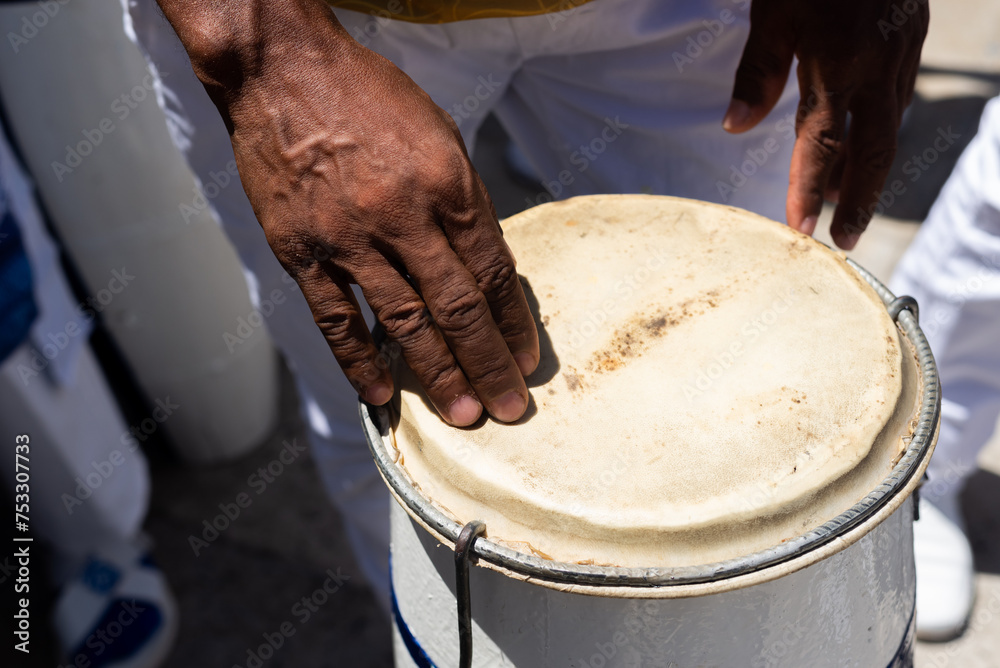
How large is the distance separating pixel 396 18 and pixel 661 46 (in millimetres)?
396

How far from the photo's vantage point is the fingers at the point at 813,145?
3.35 feet

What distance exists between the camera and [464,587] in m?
0.77

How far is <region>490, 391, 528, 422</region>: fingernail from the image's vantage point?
0.79m

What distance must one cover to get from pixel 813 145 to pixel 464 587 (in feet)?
2.32

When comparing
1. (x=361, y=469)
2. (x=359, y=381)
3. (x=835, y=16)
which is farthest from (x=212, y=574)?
(x=835, y=16)
